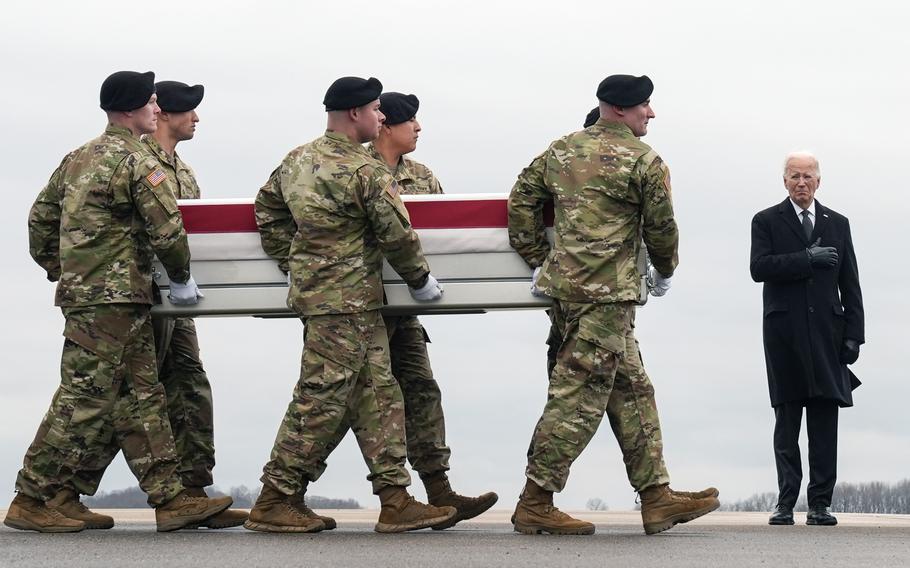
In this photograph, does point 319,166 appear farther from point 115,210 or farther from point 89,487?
point 89,487

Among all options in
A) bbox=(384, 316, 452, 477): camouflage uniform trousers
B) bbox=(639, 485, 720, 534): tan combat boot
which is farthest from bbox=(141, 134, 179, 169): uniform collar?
bbox=(639, 485, 720, 534): tan combat boot

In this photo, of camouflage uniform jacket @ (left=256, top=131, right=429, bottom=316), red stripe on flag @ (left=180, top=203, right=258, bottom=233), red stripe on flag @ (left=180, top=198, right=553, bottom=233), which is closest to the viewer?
camouflage uniform jacket @ (left=256, top=131, right=429, bottom=316)

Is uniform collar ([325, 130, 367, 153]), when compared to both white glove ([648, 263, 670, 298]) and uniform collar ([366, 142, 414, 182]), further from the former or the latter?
white glove ([648, 263, 670, 298])

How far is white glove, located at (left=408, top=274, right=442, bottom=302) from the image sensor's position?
716cm

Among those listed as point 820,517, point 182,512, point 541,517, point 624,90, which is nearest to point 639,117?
point 624,90

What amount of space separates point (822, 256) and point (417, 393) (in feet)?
8.04

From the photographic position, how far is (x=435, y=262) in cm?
740

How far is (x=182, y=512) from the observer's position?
7.16m

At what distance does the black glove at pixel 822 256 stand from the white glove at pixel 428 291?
95.3 inches

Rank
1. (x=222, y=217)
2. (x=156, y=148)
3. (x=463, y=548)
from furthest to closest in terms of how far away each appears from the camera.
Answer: (x=156, y=148)
(x=222, y=217)
(x=463, y=548)

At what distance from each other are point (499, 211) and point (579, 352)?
2.87 ft

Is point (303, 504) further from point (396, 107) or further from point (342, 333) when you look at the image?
point (396, 107)

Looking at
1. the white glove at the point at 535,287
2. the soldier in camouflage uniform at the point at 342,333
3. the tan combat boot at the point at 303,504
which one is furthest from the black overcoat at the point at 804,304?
the tan combat boot at the point at 303,504

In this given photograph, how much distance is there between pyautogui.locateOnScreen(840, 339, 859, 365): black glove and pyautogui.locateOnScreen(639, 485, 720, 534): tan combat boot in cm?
194
